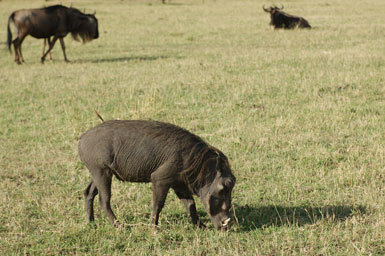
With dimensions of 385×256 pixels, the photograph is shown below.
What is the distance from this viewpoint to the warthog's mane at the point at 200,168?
4223 millimetres

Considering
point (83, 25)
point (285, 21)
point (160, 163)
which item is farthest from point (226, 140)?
point (285, 21)

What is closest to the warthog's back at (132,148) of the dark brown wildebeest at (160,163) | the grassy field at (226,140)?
the dark brown wildebeest at (160,163)

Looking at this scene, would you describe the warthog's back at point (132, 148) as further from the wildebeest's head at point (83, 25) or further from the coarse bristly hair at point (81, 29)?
the coarse bristly hair at point (81, 29)

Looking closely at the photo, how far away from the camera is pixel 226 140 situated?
6.98 metres

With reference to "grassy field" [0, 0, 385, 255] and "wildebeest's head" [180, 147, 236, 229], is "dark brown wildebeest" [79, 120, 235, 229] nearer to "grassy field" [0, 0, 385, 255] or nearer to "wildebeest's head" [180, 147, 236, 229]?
"wildebeest's head" [180, 147, 236, 229]

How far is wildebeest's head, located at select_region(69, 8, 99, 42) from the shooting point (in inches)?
615

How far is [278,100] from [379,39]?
8967 mm

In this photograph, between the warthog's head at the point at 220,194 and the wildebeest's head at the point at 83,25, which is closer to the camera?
the warthog's head at the point at 220,194

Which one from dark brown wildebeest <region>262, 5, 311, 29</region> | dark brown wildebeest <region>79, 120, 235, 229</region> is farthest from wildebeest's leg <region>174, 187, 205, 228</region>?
dark brown wildebeest <region>262, 5, 311, 29</region>

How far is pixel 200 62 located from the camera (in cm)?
1317

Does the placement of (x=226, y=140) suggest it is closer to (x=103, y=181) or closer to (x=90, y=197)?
(x=90, y=197)

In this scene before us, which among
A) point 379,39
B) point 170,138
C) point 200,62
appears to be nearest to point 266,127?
point 170,138

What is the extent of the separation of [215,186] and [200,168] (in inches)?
8.3

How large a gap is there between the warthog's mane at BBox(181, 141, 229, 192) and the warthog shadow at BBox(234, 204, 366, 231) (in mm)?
556
